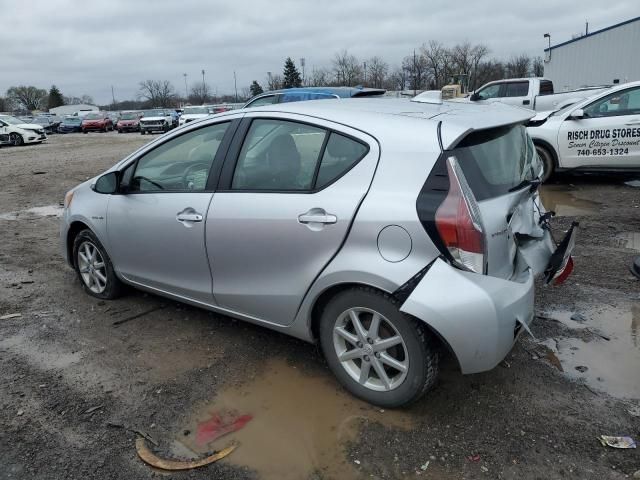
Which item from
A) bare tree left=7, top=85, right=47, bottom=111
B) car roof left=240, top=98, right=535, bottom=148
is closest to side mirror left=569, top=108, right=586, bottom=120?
car roof left=240, top=98, right=535, bottom=148

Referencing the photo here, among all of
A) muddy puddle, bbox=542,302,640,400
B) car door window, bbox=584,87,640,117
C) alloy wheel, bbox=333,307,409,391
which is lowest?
muddy puddle, bbox=542,302,640,400

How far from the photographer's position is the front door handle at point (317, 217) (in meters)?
2.88

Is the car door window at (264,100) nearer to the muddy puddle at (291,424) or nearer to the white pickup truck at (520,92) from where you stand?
the white pickup truck at (520,92)

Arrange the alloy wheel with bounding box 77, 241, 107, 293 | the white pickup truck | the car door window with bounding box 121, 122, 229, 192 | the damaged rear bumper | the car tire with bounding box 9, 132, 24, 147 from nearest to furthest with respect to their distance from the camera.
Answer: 1. the damaged rear bumper
2. the car door window with bounding box 121, 122, 229, 192
3. the alloy wheel with bounding box 77, 241, 107, 293
4. the white pickup truck
5. the car tire with bounding box 9, 132, 24, 147

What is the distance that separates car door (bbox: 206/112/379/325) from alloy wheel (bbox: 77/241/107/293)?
5.13 ft

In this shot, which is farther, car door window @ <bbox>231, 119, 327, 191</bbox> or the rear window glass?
car door window @ <bbox>231, 119, 327, 191</bbox>

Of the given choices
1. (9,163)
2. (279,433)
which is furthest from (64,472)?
(9,163)

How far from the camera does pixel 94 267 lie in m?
4.64

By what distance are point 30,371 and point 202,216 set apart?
5.09 ft

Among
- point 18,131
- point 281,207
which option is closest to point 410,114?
point 281,207

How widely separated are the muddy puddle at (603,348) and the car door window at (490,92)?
14698mm

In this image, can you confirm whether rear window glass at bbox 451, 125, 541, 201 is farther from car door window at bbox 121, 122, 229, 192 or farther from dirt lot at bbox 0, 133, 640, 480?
car door window at bbox 121, 122, 229, 192

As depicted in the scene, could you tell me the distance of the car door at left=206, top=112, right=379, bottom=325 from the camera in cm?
291

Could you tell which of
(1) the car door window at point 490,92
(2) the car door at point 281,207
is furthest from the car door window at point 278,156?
(1) the car door window at point 490,92
